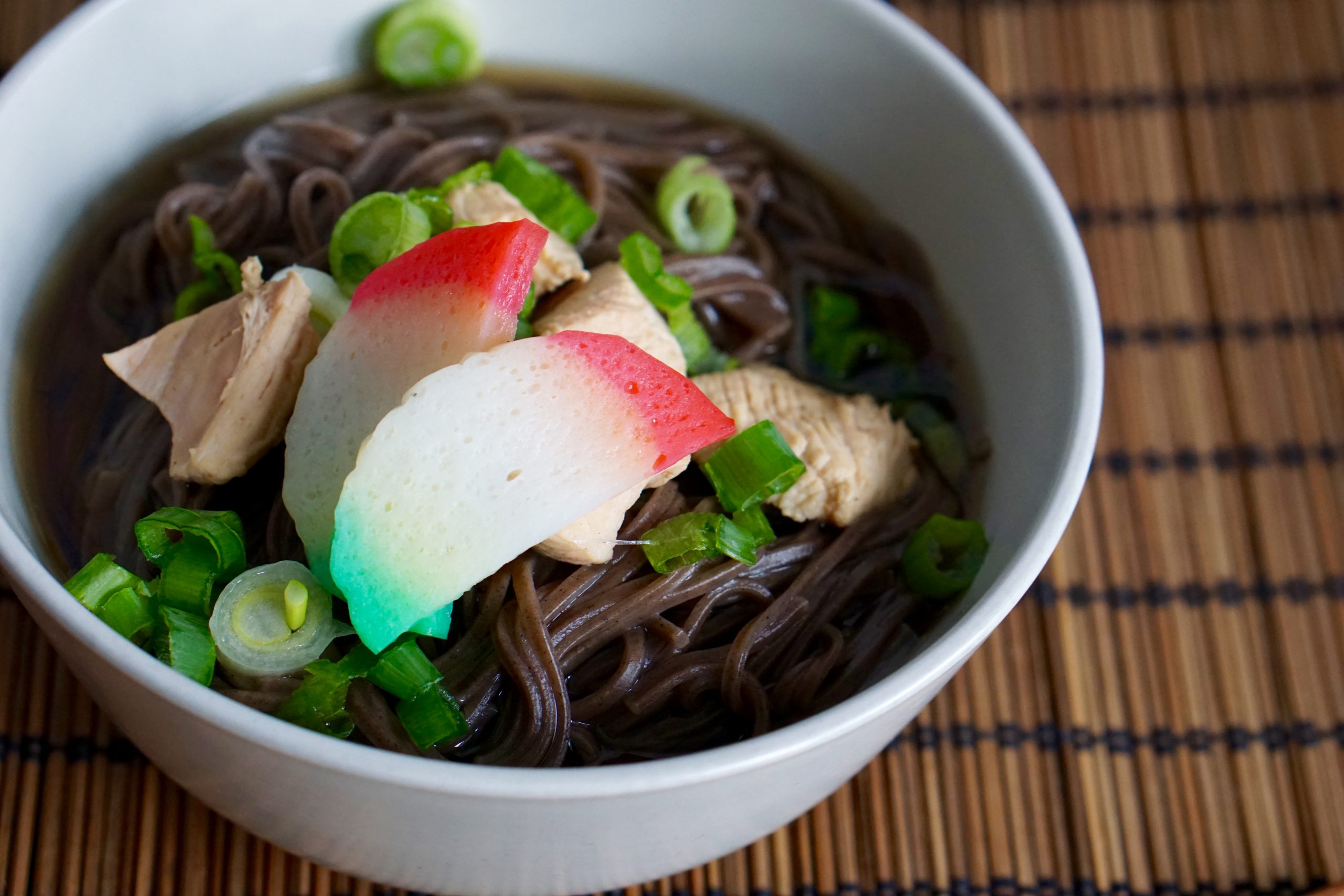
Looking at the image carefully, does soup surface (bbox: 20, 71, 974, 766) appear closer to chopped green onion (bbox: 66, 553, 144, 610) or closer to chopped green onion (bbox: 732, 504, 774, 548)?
chopped green onion (bbox: 732, 504, 774, 548)

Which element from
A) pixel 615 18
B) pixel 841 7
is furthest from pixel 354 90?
pixel 841 7

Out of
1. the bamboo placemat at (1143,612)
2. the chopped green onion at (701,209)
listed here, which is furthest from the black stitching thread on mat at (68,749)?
the chopped green onion at (701,209)

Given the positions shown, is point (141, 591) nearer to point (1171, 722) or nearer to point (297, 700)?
point (297, 700)

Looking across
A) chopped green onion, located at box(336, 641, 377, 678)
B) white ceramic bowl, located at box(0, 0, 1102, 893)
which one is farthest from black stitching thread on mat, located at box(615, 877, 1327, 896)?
chopped green onion, located at box(336, 641, 377, 678)

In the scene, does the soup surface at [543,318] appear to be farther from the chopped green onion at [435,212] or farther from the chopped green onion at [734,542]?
the chopped green onion at [435,212]

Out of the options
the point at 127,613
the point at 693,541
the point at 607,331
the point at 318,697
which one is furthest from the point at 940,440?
the point at 127,613

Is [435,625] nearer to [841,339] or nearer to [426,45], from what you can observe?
[841,339]
